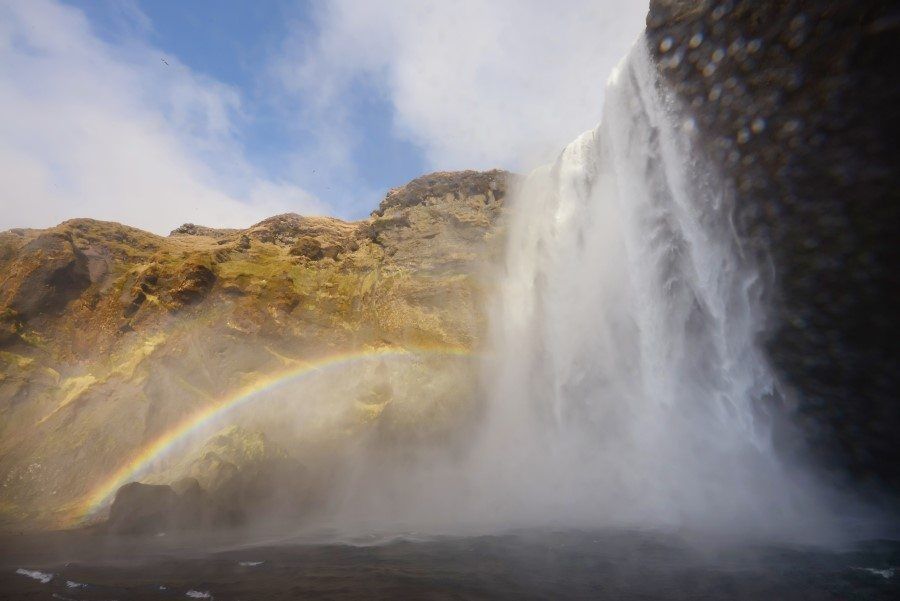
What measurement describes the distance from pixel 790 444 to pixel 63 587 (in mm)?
15739

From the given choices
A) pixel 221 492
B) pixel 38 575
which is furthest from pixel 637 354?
pixel 38 575

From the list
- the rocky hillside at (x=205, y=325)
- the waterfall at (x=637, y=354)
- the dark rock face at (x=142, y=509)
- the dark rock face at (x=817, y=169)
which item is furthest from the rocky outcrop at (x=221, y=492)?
the dark rock face at (x=817, y=169)

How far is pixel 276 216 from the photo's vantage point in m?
29.9

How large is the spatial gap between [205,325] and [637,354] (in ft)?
62.0

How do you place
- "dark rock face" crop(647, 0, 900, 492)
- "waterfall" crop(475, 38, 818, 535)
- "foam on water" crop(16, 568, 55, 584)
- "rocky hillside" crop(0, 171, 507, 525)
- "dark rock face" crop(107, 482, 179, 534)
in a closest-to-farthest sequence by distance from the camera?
"dark rock face" crop(647, 0, 900, 492), "foam on water" crop(16, 568, 55, 584), "waterfall" crop(475, 38, 818, 535), "dark rock face" crop(107, 482, 179, 534), "rocky hillside" crop(0, 171, 507, 525)

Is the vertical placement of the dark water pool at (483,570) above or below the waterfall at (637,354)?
below

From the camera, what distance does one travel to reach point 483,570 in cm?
773

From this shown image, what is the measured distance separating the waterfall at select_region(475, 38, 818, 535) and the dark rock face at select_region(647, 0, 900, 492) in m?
0.65

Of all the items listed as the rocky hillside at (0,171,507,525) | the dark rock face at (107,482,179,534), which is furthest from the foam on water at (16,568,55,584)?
the rocky hillside at (0,171,507,525)

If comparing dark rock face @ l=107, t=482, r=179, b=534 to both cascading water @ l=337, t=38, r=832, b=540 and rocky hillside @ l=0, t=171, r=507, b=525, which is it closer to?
rocky hillside @ l=0, t=171, r=507, b=525

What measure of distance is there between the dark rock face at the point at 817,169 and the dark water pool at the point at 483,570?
314 centimetres

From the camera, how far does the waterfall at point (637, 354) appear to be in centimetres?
1027

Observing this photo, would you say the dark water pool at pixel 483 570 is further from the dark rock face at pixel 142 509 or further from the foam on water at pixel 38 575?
the dark rock face at pixel 142 509

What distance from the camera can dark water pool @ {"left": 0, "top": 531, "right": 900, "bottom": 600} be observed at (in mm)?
6434
